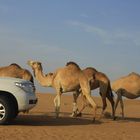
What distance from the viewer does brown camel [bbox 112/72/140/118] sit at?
2294 cm

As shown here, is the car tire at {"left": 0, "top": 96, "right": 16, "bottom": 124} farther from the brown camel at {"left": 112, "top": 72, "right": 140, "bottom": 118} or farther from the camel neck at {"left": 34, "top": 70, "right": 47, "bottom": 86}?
the brown camel at {"left": 112, "top": 72, "right": 140, "bottom": 118}

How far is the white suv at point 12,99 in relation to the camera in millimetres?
15273

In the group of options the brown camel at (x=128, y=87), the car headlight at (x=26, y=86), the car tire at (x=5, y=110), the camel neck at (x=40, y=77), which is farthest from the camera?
the brown camel at (x=128, y=87)

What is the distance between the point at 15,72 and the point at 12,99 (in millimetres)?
7019

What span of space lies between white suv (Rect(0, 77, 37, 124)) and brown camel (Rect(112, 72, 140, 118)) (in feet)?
26.4

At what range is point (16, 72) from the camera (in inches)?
883

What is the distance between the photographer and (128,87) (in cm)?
2314

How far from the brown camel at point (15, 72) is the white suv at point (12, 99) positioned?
656 centimetres

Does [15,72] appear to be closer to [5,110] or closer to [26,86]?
[26,86]

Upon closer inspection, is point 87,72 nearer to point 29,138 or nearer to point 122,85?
point 122,85

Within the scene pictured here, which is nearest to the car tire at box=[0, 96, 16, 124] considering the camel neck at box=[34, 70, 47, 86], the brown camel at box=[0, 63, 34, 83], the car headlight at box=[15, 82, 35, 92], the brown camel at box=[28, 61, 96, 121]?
the car headlight at box=[15, 82, 35, 92]

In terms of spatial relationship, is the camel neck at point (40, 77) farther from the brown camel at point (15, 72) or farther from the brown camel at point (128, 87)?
the brown camel at point (128, 87)

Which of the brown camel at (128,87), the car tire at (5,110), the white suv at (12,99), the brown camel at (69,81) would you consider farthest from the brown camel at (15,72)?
the car tire at (5,110)

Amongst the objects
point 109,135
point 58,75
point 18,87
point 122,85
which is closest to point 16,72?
point 58,75
